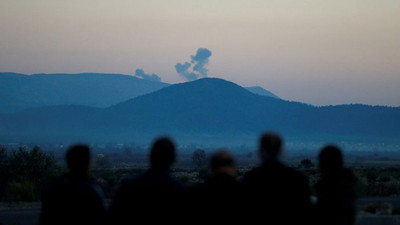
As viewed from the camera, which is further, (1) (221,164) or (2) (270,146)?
(2) (270,146)

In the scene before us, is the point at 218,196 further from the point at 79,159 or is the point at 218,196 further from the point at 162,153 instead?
the point at 79,159

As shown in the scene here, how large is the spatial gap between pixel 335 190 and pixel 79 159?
2590 millimetres

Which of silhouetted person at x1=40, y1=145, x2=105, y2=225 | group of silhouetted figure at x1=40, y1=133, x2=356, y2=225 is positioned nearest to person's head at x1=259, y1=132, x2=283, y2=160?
group of silhouetted figure at x1=40, y1=133, x2=356, y2=225

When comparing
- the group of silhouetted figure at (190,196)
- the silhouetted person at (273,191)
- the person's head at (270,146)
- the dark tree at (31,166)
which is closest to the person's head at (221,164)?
the group of silhouetted figure at (190,196)

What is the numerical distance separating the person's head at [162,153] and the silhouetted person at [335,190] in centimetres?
168

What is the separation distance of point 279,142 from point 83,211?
1.97 metres

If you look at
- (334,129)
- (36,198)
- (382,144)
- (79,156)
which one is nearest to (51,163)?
(36,198)

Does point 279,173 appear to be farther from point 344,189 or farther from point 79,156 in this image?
point 79,156

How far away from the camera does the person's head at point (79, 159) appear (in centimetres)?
764

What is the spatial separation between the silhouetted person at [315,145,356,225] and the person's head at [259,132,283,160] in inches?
35.1

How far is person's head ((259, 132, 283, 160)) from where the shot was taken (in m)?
7.47

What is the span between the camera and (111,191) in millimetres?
34781

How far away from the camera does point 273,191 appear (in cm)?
744

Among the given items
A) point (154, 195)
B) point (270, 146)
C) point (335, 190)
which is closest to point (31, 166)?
point (335, 190)
